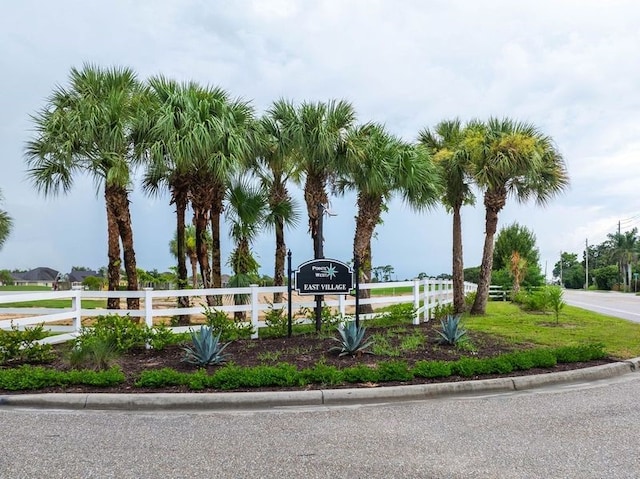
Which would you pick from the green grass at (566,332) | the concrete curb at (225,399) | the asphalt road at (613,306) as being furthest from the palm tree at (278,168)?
the asphalt road at (613,306)

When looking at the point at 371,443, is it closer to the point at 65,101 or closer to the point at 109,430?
the point at 109,430

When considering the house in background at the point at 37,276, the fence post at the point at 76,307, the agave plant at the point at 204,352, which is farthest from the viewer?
the house in background at the point at 37,276

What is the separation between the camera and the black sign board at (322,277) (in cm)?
1048

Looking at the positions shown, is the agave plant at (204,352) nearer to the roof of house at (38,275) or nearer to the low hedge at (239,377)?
the low hedge at (239,377)

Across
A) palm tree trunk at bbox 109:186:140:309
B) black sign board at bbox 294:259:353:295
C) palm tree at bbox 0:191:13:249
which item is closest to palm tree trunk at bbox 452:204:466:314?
black sign board at bbox 294:259:353:295

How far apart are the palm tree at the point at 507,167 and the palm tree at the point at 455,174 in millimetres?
501

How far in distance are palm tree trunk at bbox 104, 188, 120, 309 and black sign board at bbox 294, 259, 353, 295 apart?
17.8 ft

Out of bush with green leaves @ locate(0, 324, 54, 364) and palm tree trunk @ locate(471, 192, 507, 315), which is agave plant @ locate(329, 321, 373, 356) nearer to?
bush with green leaves @ locate(0, 324, 54, 364)

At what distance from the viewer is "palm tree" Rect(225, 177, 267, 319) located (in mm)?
15258

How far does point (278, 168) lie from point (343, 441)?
38.6 feet

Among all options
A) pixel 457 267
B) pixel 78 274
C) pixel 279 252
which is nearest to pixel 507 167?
pixel 457 267

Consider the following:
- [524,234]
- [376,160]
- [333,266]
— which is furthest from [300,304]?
[524,234]

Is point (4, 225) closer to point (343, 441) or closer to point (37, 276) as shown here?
point (343, 441)

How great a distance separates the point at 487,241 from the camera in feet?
61.5
